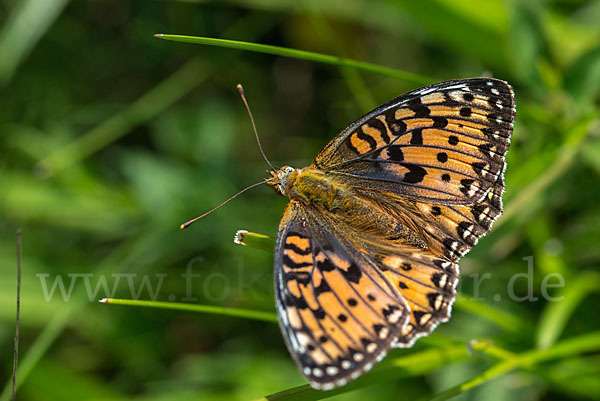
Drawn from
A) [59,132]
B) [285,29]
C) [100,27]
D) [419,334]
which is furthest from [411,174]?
[100,27]

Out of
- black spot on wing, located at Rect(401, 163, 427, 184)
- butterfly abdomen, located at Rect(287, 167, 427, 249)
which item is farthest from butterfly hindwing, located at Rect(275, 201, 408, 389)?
black spot on wing, located at Rect(401, 163, 427, 184)

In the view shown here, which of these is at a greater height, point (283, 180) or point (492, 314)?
point (283, 180)

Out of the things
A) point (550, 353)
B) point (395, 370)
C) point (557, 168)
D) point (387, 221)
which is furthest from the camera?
point (557, 168)

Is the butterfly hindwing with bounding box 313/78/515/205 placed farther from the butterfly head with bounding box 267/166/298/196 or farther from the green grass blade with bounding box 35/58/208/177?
the green grass blade with bounding box 35/58/208/177

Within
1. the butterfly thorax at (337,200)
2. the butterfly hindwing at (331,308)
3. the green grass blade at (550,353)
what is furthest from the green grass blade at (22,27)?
the green grass blade at (550,353)

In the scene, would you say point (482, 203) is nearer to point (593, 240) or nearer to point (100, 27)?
point (593, 240)

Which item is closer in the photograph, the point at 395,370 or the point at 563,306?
the point at 395,370

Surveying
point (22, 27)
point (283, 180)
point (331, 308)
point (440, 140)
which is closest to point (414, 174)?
point (440, 140)

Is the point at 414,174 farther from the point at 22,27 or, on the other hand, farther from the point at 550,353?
the point at 22,27
